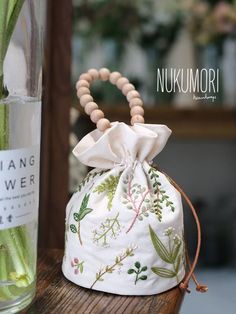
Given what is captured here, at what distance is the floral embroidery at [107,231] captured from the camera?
395 mm

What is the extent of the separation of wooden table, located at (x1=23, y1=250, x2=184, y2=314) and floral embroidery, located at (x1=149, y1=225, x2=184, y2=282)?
0.06 feet

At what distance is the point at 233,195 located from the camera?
140 cm

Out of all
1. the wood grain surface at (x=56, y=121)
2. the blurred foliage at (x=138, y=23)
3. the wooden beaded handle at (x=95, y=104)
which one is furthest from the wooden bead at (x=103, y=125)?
the blurred foliage at (x=138, y=23)

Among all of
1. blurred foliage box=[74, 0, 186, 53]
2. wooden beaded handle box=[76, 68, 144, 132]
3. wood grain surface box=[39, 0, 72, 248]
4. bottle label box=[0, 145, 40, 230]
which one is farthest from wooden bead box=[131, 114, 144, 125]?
blurred foliage box=[74, 0, 186, 53]

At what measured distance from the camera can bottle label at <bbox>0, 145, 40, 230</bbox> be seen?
0.36 metres

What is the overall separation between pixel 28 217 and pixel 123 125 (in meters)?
0.11

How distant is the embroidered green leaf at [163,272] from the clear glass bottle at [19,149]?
0.34 feet

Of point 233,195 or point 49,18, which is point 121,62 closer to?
point 233,195

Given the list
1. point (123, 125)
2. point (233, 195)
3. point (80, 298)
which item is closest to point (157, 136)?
point (123, 125)

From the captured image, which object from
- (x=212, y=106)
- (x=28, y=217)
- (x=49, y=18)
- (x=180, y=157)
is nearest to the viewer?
(x=28, y=217)

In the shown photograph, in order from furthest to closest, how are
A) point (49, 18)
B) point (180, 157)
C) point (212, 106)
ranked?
point (180, 157) < point (212, 106) < point (49, 18)

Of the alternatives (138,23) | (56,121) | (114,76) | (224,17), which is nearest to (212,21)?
(224,17)

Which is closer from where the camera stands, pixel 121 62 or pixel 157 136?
pixel 157 136

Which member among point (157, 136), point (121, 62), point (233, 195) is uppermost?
point (121, 62)
